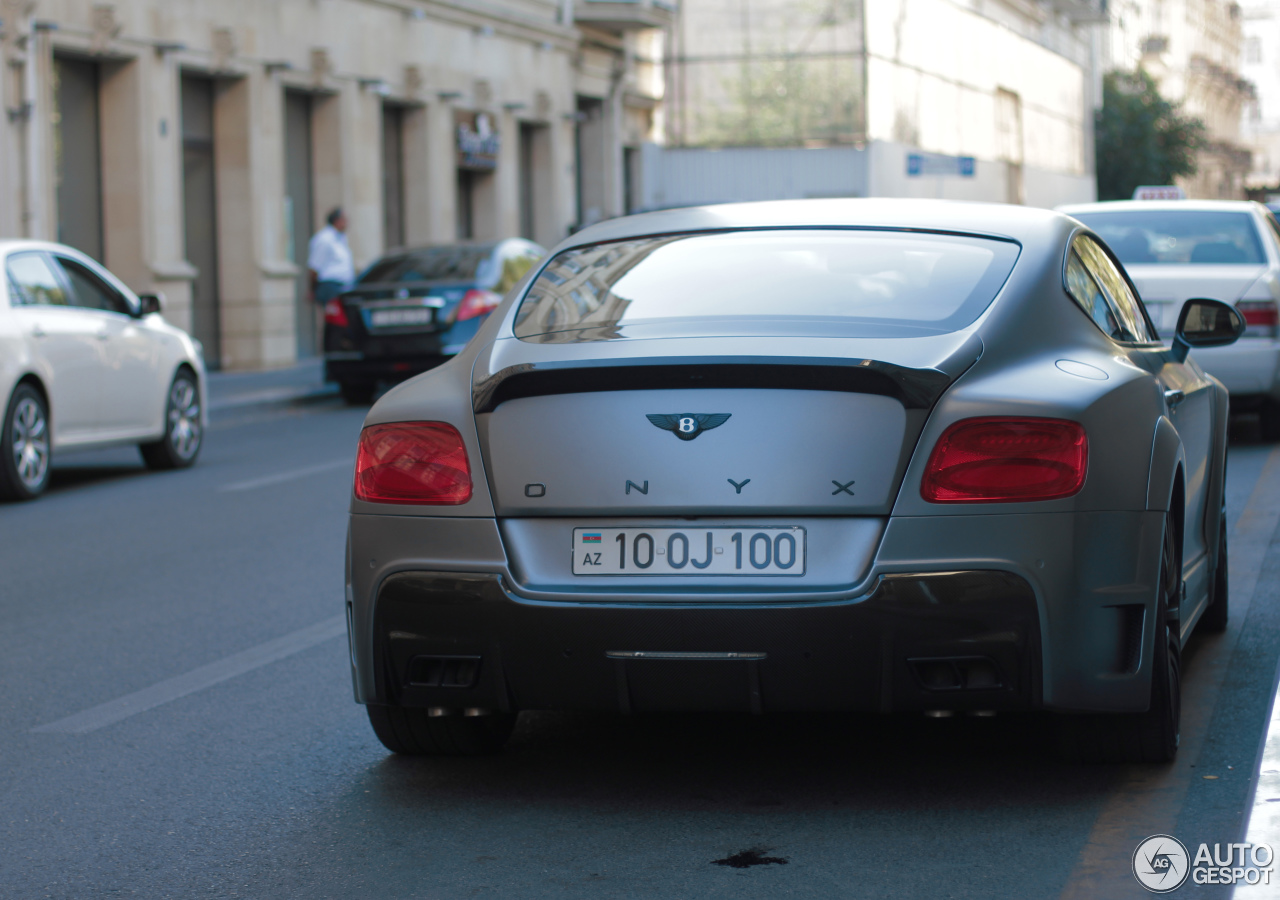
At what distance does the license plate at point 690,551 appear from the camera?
4.09m

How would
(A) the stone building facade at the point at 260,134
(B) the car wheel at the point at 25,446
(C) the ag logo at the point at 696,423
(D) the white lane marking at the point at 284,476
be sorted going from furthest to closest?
1. (A) the stone building facade at the point at 260,134
2. (D) the white lane marking at the point at 284,476
3. (B) the car wheel at the point at 25,446
4. (C) the ag logo at the point at 696,423

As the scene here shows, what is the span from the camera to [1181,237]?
1295 centimetres

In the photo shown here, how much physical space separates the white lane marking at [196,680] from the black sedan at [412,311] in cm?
1179

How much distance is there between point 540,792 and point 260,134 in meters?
23.0

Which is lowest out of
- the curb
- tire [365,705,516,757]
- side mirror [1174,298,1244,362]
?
tire [365,705,516,757]

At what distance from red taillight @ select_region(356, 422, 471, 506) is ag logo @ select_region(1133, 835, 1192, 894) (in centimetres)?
162

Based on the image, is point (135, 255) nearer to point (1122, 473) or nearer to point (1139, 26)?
point (1122, 473)

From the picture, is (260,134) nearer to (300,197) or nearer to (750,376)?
(300,197)

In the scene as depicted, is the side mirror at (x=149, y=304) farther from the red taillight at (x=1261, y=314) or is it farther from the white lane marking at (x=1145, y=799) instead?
the white lane marking at (x=1145, y=799)

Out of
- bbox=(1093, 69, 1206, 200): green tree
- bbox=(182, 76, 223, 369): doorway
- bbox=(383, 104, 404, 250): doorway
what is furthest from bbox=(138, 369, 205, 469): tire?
bbox=(1093, 69, 1206, 200): green tree

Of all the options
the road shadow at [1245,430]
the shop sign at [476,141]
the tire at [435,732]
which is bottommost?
the tire at [435,732]

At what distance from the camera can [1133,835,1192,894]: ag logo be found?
3709 millimetres

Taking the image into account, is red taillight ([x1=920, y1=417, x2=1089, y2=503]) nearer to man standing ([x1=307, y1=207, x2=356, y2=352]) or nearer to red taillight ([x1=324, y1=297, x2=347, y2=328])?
red taillight ([x1=324, y1=297, x2=347, y2=328])

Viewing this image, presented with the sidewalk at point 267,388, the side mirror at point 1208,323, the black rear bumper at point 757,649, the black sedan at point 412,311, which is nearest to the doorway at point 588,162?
the sidewalk at point 267,388
